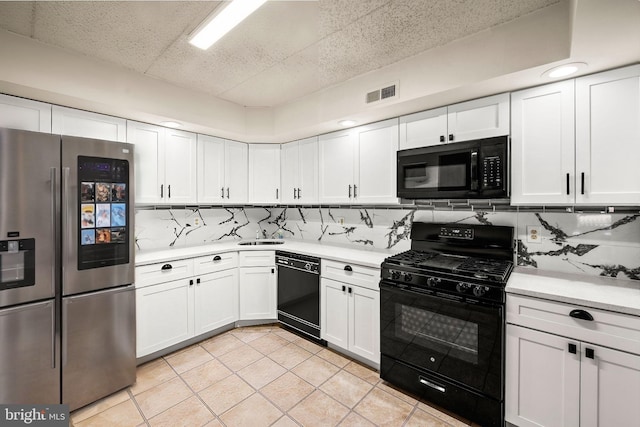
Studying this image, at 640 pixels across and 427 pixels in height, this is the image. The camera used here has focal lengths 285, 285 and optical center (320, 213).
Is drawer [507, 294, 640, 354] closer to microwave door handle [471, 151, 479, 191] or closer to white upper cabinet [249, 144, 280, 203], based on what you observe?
microwave door handle [471, 151, 479, 191]

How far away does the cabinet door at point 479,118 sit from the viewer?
2.12 m

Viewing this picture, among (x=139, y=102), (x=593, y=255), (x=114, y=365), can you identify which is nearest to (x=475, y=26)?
(x=593, y=255)

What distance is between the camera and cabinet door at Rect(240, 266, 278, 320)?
3.32 meters

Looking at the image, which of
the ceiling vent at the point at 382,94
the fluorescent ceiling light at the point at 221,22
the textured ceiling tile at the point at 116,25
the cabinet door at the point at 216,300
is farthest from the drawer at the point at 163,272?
the ceiling vent at the point at 382,94

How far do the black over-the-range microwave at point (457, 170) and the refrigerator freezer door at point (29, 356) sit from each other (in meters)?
2.85

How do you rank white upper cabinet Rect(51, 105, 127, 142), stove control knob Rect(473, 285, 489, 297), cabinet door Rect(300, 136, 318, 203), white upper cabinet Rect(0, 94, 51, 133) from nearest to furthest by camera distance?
stove control knob Rect(473, 285, 489, 297) < white upper cabinet Rect(0, 94, 51, 133) < white upper cabinet Rect(51, 105, 127, 142) < cabinet door Rect(300, 136, 318, 203)

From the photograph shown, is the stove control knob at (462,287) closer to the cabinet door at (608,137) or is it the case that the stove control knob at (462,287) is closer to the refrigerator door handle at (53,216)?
the cabinet door at (608,137)

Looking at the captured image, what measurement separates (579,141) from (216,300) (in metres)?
3.39

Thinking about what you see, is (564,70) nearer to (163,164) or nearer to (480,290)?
(480,290)

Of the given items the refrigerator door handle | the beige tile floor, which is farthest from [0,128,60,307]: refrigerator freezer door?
the beige tile floor

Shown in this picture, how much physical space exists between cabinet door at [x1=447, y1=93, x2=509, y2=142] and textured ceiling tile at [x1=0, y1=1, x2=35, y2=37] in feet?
9.63

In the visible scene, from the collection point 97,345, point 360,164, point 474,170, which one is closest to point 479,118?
point 474,170

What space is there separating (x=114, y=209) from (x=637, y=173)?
351 cm

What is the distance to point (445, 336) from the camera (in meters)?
2.03
